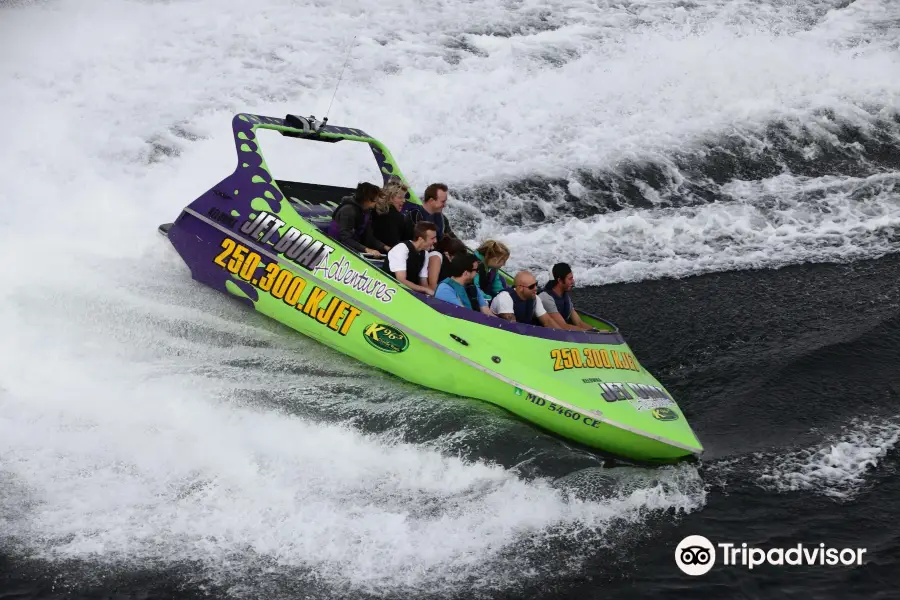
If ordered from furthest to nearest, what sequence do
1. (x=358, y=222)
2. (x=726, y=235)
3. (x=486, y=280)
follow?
(x=726, y=235)
(x=358, y=222)
(x=486, y=280)

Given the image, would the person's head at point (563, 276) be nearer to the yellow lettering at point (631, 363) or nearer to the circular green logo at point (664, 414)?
the yellow lettering at point (631, 363)

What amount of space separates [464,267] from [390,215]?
140cm

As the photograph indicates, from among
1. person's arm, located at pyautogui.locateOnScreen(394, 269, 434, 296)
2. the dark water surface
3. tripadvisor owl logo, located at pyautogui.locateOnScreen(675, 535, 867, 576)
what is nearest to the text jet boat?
person's arm, located at pyautogui.locateOnScreen(394, 269, 434, 296)

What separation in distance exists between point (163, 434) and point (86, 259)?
3.43m

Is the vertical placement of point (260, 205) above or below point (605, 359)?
above

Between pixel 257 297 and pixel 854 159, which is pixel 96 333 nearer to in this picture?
pixel 257 297

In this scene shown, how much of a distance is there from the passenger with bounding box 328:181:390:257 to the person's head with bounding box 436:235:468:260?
2.14ft

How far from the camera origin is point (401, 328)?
8.36 m

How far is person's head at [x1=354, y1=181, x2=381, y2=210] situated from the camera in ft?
30.3

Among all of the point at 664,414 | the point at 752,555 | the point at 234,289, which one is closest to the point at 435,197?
the point at 234,289

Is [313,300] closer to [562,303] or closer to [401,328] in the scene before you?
[401,328]

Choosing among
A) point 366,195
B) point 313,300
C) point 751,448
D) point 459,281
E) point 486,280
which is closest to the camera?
point 751,448

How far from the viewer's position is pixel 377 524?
6777mm

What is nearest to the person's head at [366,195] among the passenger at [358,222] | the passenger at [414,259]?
the passenger at [358,222]
